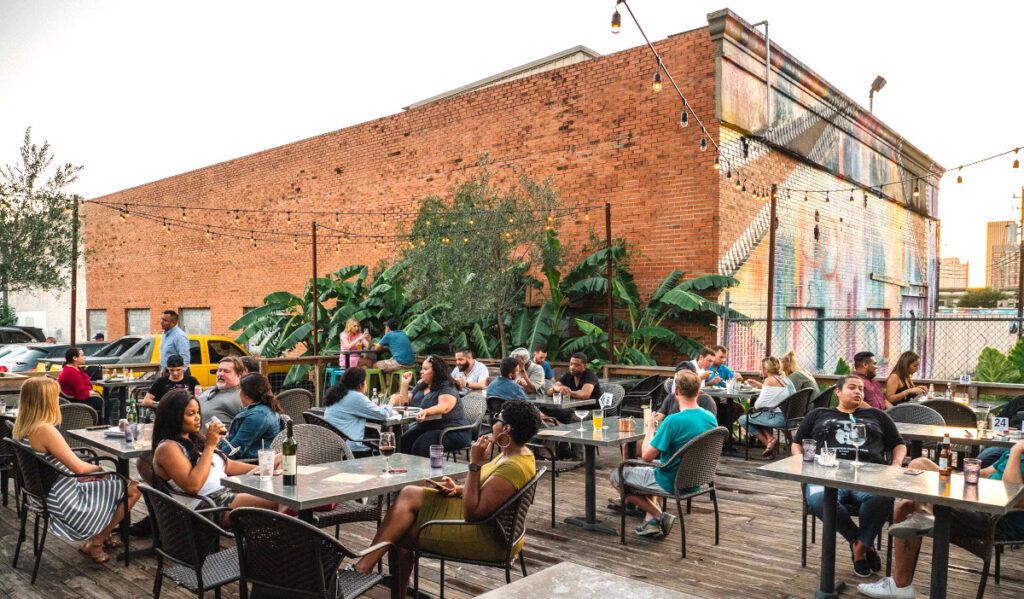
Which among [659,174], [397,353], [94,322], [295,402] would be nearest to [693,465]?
[295,402]

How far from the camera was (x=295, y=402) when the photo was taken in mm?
7910

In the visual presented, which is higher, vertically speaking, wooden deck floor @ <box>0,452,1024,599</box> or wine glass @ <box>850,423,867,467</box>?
wine glass @ <box>850,423,867,467</box>

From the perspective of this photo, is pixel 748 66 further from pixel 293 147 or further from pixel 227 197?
pixel 227 197

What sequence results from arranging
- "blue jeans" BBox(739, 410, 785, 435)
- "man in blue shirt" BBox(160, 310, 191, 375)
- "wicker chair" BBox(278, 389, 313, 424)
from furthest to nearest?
"man in blue shirt" BBox(160, 310, 191, 375) < "blue jeans" BBox(739, 410, 785, 435) < "wicker chair" BBox(278, 389, 313, 424)

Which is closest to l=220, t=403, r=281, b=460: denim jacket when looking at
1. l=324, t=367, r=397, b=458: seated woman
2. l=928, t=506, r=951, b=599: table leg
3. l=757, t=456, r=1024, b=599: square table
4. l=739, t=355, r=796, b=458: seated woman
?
l=324, t=367, r=397, b=458: seated woman

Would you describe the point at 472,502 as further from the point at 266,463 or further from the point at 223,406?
the point at 223,406

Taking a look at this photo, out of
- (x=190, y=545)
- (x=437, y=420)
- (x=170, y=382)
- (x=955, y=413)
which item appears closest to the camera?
(x=190, y=545)

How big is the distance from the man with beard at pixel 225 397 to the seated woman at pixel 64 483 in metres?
1.36

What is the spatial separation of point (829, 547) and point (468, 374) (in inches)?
215

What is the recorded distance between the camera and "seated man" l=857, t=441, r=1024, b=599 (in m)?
4.03

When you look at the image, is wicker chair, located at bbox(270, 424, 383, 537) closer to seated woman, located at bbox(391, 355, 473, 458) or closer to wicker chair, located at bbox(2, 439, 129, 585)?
wicker chair, located at bbox(2, 439, 129, 585)

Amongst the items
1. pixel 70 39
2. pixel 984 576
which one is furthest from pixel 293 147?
pixel 984 576

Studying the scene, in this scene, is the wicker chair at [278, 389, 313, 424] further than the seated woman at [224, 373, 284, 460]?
Yes

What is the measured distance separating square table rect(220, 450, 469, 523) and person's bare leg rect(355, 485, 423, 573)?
96mm
